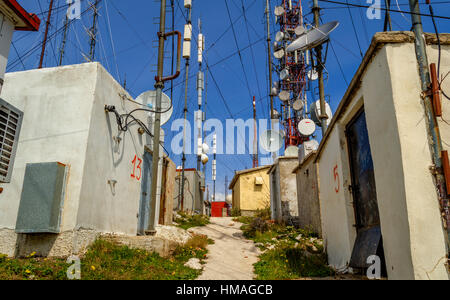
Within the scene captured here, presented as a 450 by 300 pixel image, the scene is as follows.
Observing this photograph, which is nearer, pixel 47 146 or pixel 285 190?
pixel 47 146

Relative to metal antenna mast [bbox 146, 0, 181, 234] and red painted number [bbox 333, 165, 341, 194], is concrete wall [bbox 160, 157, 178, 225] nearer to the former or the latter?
metal antenna mast [bbox 146, 0, 181, 234]

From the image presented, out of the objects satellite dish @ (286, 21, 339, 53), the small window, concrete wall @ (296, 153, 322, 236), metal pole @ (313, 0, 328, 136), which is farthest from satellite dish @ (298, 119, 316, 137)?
the small window

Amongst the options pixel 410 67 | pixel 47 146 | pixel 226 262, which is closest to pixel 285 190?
pixel 226 262

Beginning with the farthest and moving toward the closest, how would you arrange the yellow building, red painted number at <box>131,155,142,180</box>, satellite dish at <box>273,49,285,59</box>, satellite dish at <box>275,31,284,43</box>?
the yellow building, satellite dish at <box>275,31,284,43</box>, satellite dish at <box>273,49,285,59</box>, red painted number at <box>131,155,142,180</box>

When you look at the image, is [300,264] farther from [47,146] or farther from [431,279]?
[47,146]

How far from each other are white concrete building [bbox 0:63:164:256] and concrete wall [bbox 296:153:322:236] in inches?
223

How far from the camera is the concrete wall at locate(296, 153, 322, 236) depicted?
398 inches

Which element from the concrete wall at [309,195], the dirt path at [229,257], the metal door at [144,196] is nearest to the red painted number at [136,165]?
the metal door at [144,196]

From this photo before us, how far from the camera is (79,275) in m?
5.15

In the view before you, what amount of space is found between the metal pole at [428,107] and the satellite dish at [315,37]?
4.58 meters

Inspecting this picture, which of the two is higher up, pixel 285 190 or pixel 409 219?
pixel 285 190

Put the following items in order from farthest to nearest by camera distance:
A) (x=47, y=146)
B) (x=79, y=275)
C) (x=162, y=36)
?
1. (x=162, y=36)
2. (x=47, y=146)
3. (x=79, y=275)

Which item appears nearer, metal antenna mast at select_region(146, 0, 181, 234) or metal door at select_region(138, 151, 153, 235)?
metal antenna mast at select_region(146, 0, 181, 234)

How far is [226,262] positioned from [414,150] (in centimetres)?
573
